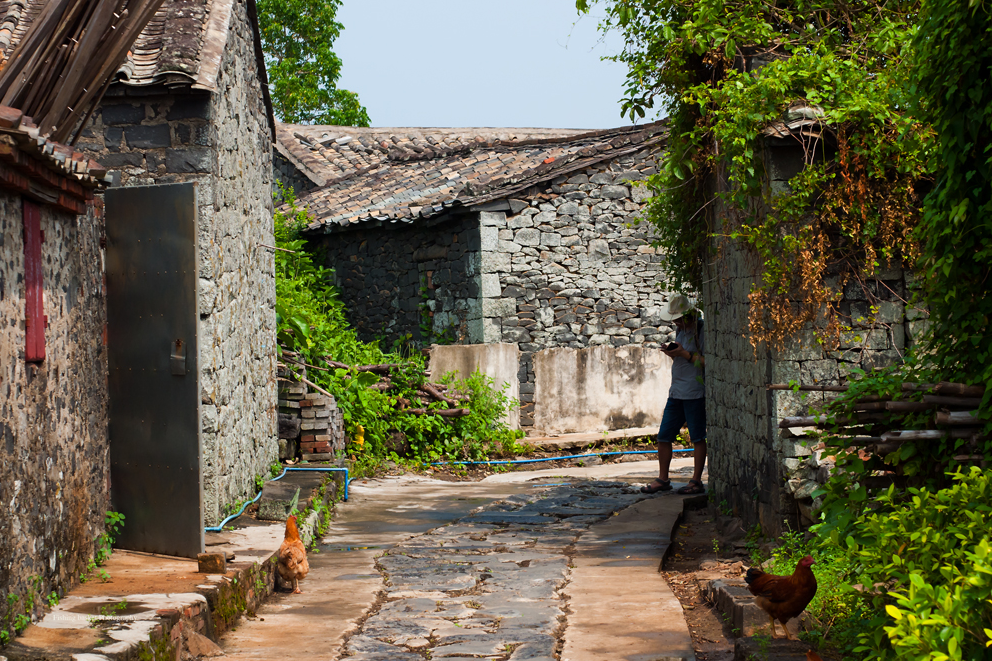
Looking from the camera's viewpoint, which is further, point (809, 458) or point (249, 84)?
point (249, 84)

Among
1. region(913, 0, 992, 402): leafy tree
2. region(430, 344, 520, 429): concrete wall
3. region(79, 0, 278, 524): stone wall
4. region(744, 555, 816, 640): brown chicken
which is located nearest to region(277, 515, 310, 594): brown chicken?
region(79, 0, 278, 524): stone wall

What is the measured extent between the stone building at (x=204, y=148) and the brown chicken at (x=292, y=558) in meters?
0.62

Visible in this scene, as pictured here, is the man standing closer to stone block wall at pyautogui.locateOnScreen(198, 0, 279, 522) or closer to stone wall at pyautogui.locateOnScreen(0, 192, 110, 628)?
stone block wall at pyautogui.locateOnScreen(198, 0, 279, 522)

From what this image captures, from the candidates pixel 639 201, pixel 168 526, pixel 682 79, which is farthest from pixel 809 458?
pixel 639 201

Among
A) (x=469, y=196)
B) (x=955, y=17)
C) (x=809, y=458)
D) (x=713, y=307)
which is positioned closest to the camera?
(x=955, y=17)

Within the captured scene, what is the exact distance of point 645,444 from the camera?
1383cm

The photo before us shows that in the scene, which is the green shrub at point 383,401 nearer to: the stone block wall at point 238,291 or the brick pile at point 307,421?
the brick pile at point 307,421

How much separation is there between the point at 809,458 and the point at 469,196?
8.33 meters

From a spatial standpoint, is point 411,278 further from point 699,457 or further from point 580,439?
point 699,457

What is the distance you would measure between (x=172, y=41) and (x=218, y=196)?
111 centimetres

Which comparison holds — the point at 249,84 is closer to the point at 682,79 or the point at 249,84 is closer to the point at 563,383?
the point at 682,79

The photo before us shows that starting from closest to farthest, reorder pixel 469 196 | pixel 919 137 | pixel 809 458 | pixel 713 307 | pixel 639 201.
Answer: pixel 919 137
pixel 809 458
pixel 713 307
pixel 469 196
pixel 639 201

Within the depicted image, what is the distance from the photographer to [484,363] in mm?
13258

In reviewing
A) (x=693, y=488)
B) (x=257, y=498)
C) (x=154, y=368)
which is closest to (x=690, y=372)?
(x=693, y=488)
